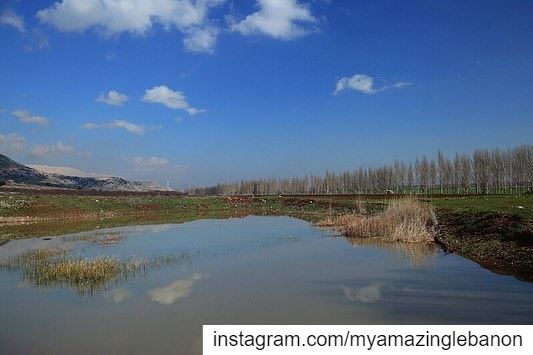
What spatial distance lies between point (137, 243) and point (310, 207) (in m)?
27.8

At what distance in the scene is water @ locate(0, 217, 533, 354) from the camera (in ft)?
24.7

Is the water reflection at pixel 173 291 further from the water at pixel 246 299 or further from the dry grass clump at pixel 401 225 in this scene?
the dry grass clump at pixel 401 225

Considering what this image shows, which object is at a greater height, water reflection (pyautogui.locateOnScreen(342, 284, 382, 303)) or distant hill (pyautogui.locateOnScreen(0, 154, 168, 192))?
distant hill (pyautogui.locateOnScreen(0, 154, 168, 192))

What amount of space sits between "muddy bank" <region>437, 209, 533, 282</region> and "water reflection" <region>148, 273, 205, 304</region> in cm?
803

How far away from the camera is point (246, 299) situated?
952 centimetres

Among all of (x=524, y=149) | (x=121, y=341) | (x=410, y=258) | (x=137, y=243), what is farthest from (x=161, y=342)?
(x=524, y=149)

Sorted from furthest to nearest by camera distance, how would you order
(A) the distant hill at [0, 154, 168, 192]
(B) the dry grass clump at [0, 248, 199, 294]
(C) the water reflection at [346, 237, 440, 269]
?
(A) the distant hill at [0, 154, 168, 192]
(C) the water reflection at [346, 237, 440, 269]
(B) the dry grass clump at [0, 248, 199, 294]

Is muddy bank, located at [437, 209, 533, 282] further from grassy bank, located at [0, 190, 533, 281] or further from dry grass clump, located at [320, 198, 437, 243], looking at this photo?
dry grass clump, located at [320, 198, 437, 243]

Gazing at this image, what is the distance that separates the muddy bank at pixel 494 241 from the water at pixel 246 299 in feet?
2.05

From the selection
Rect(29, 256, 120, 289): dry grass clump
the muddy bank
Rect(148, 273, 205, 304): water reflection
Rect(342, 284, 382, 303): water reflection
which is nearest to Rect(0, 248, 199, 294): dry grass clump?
Rect(29, 256, 120, 289): dry grass clump

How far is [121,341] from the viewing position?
283 inches

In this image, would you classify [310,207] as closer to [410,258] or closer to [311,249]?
[311,249]

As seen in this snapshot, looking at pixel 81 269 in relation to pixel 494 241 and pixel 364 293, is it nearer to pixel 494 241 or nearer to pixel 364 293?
pixel 364 293

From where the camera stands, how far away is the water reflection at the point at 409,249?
44.7 feet
